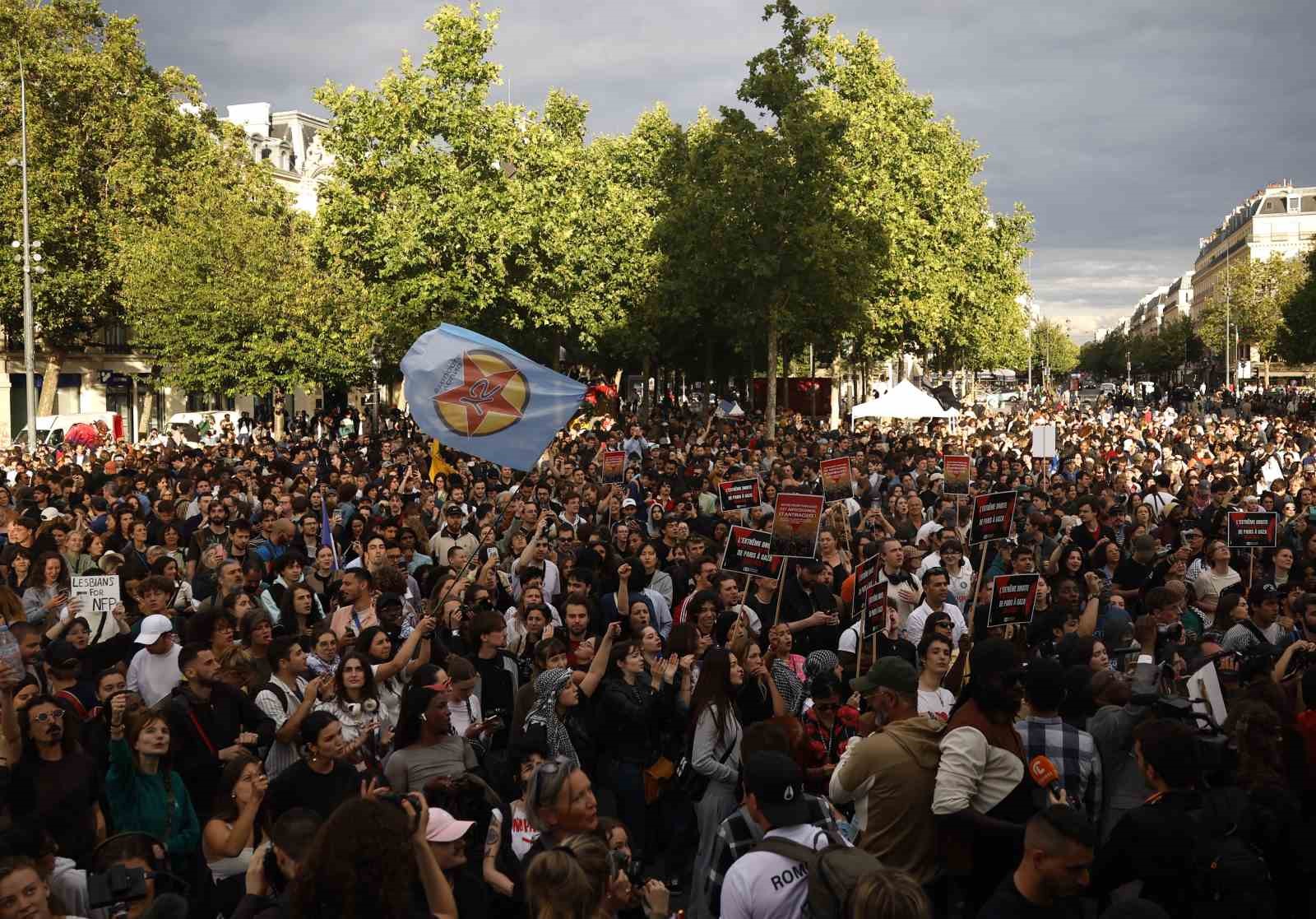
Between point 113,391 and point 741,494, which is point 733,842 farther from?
point 113,391

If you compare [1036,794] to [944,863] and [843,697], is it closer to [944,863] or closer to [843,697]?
[944,863]

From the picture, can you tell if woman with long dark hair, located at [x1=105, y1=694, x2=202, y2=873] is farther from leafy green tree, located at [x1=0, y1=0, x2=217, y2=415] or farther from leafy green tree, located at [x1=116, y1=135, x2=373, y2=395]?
leafy green tree, located at [x1=0, y1=0, x2=217, y2=415]

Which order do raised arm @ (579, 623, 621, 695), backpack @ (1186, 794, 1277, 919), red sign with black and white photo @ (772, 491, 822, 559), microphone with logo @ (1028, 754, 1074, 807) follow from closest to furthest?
backpack @ (1186, 794, 1277, 919)
microphone with logo @ (1028, 754, 1074, 807)
raised arm @ (579, 623, 621, 695)
red sign with black and white photo @ (772, 491, 822, 559)

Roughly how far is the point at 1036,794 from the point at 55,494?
15.2 m

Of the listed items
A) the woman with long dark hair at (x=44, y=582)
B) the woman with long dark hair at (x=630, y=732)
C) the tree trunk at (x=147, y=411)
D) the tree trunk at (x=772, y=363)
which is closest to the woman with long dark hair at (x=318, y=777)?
the woman with long dark hair at (x=630, y=732)

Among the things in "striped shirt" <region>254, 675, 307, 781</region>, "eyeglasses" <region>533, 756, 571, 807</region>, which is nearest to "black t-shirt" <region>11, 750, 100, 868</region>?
"striped shirt" <region>254, 675, 307, 781</region>

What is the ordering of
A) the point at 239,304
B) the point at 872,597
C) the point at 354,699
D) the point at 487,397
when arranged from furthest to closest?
the point at 239,304 → the point at 487,397 → the point at 872,597 → the point at 354,699

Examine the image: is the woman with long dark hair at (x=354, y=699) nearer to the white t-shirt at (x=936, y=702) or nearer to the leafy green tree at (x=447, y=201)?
the white t-shirt at (x=936, y=702)

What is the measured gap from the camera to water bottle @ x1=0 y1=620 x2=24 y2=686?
7417 mm

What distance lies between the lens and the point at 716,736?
6883mm

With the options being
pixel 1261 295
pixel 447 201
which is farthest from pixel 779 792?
pixel 1261 295

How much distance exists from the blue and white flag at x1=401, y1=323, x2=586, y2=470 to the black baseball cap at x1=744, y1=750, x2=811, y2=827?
598 centimetres

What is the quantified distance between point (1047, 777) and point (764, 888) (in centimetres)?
137

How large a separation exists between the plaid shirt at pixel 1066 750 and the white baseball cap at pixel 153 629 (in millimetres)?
4861
